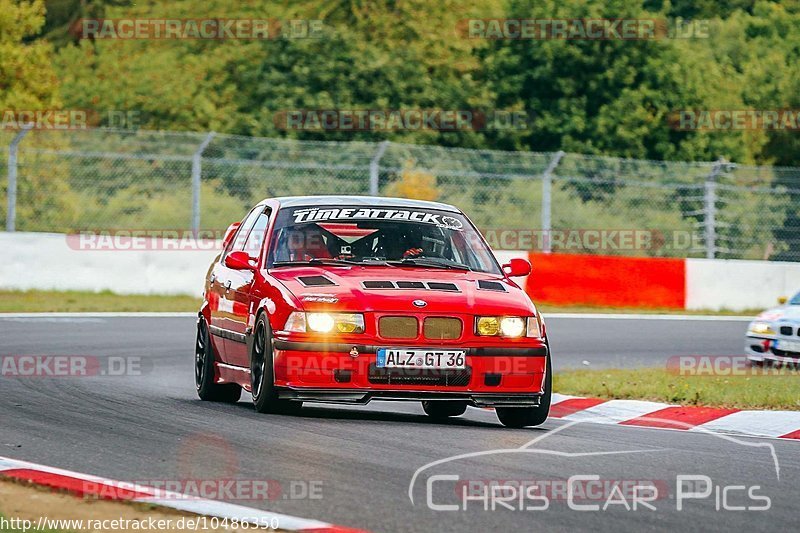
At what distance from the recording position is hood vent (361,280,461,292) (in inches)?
369

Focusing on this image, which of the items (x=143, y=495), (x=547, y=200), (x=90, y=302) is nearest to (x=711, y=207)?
(x=547, y=200)

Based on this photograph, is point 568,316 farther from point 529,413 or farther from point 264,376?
point 264,376

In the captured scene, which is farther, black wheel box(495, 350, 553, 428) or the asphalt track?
black wheel box(495, 350, 553, 428)

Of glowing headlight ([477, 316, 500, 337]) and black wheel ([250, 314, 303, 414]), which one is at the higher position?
glowing headlight ([477, 316, 500, 337])

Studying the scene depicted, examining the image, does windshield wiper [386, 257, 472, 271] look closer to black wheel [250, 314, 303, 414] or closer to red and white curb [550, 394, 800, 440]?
black wheel [250, 314, 303, 414]

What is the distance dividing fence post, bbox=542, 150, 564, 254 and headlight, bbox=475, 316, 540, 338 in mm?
15096

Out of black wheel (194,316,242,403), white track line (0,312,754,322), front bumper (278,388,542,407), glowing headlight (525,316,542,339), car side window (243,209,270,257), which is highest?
car side window (243,209,270,257)

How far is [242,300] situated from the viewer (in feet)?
33.6

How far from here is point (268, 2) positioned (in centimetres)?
5209

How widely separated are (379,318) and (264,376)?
2.67ft

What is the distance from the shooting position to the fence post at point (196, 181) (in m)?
23.8

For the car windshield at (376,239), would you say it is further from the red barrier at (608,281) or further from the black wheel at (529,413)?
the red barrier at (608,281)

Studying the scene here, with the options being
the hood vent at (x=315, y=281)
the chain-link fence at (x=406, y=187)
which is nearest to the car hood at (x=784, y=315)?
the hood vent at (x=315, y=281)

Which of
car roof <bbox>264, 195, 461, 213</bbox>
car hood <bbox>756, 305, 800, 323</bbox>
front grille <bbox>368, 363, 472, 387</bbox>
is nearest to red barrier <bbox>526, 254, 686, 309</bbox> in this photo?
car hood <bbox>756, 305, 800, 323</bbox>
